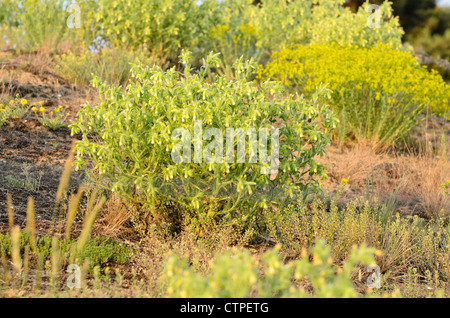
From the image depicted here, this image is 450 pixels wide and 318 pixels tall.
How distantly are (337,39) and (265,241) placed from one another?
5.90 meters

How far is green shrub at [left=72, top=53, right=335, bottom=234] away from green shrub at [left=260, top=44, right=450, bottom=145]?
3.23 m

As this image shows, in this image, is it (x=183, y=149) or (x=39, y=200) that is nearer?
(x=183, y=149)

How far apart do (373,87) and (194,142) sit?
4.30 meters

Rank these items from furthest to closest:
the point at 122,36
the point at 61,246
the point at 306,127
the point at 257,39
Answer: the point at 257,39, the point at 122,36, the point at 306,127, the point at 61,246

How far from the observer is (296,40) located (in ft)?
32.0

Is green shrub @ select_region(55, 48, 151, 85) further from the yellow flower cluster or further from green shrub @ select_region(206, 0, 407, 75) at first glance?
the yellow flower cluster

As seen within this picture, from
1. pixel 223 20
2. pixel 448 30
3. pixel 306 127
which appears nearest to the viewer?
pixel 306 127

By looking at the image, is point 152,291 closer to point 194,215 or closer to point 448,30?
point 194,215

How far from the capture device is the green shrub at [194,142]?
10.5 ft

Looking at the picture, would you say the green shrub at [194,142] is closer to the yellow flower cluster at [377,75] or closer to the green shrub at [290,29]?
the yellow flower cluster at [377,75]

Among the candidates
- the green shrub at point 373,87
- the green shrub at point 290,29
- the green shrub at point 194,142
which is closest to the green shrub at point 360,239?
the green shrub at point 194,142

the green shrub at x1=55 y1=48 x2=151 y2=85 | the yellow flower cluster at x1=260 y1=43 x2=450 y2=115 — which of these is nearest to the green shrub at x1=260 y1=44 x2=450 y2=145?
the yellow flower cluster at x1=260 y1=43 x2=450 y2=115

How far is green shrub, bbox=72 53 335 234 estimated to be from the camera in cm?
320
